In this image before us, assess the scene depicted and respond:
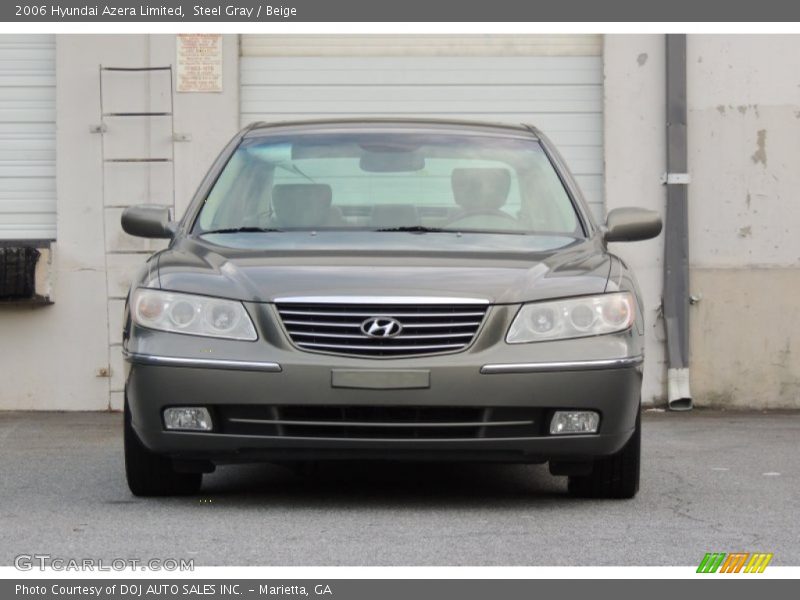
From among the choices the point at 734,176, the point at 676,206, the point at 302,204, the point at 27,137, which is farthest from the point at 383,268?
the point at 27,137

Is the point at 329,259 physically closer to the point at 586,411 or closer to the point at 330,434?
the point at 330,434

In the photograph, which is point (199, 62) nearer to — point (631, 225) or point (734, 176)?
point (734, 176)

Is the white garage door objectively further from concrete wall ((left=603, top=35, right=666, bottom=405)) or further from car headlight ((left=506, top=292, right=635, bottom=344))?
car headlight ((left=506, top=292, right=635, bottom=344))

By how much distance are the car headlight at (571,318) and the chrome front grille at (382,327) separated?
170 mm

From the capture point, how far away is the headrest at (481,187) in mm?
8195

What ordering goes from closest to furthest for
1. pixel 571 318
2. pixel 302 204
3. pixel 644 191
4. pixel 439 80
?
pixel 571 318 → pixel 302 204 → pixel 644 191 → pixel 439 80

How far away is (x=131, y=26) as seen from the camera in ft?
44.2

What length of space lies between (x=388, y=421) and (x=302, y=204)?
1.57 meters

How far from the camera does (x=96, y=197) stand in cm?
1345

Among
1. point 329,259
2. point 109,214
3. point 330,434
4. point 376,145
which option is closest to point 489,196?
point 376,145

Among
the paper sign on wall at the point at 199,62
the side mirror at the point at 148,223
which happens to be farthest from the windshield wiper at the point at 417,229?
the paper sign on wall at the point at 199,62

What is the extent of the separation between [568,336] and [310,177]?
6.14 feet

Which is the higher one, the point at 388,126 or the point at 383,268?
the point at 388,126

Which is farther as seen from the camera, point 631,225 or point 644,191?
point 644,191
